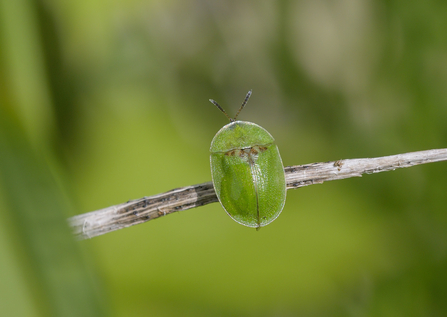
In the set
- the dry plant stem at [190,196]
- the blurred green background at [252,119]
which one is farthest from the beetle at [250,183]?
the blurred green background at [252,119]

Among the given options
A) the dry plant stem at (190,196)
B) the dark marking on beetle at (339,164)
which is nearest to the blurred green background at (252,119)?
the dry plant stem at (190,196)

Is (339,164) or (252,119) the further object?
(252,119)

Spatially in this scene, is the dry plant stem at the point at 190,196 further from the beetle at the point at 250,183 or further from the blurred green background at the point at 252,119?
the blurred green background at the point at 252,119

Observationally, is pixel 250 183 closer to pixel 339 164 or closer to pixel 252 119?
pixel 339 164

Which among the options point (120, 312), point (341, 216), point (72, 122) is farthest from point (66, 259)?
point (341, 216)

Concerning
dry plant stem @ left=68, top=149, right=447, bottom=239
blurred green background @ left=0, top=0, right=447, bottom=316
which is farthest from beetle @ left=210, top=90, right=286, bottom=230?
blurred green background @ left=0, top=0, right=447, bottom=316

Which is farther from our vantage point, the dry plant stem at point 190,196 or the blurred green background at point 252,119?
the blurred green background at point 252,119

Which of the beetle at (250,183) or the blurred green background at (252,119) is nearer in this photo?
the beetle at (250,183)

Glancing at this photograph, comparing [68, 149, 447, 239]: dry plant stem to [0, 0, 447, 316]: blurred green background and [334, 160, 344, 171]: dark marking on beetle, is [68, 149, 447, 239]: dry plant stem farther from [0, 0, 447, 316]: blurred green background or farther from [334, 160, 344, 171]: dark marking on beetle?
[0, 0, 447, 316]: blurred green background

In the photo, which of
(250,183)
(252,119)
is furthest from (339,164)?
(252,119)
